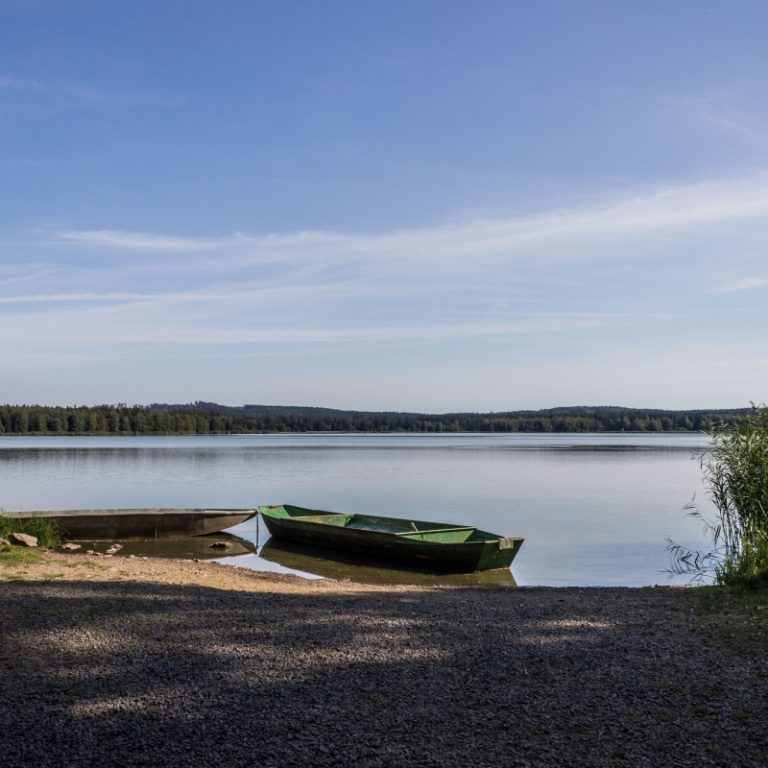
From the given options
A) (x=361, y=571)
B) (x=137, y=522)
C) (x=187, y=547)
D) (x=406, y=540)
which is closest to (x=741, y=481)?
(x=406, y=540)

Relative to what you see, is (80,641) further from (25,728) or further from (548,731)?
(548,731)

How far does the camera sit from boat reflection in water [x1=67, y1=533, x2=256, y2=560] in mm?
18750

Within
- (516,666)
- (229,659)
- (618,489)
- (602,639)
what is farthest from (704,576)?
(618,489)

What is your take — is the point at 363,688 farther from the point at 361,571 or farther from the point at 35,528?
the point at 35,528

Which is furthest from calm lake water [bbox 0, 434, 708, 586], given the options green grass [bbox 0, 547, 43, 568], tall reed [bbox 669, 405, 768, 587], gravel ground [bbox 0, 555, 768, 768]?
gravel ground [bbox 0, 555, 768, 768]

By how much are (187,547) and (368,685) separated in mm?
15705

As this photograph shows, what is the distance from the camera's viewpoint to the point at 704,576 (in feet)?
50.4

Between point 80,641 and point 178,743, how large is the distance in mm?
2494

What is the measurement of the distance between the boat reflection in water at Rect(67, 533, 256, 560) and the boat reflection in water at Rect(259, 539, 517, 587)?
3.20 feet

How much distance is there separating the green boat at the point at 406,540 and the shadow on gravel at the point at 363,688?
25.1 ft

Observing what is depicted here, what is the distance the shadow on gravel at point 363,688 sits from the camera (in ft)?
14.0

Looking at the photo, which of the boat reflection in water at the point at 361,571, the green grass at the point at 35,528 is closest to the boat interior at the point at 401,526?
the boat reflection in water at the point at 361,571

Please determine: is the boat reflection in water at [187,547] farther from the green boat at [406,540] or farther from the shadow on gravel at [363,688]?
the shadow on gravel at [363,688]

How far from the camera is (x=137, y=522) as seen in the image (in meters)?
20.7
